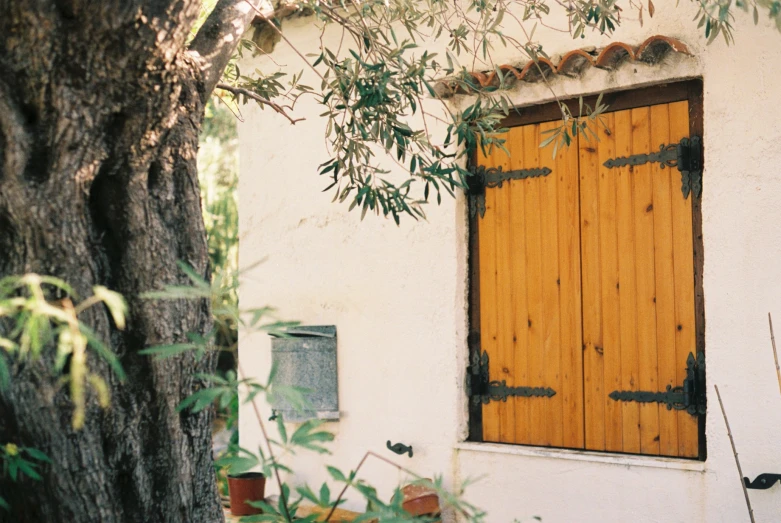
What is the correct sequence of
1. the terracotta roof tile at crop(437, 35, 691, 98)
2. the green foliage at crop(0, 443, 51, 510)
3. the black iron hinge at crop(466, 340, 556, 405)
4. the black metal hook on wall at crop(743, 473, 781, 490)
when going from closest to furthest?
the green foliage at crop(0, 443, 51, 510), the black metal hook on wall at crop(743, 473, 781, 490), the terracotta roof tile at crop(437, 35, 691, 98), the black iron hinge at crop(466, 340, 556, 405)

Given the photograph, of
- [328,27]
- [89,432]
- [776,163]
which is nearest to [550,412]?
[776,163]

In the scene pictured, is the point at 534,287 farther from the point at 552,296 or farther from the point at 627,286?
the point at 627,286

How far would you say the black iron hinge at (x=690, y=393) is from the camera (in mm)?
4582

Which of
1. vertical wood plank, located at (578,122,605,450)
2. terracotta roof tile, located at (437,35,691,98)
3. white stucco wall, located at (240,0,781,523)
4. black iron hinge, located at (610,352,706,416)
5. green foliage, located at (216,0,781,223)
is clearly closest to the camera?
green foliage, located at (216,0,781,223)

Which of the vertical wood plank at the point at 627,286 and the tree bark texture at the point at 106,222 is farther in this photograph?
the vertical wood plank at the point at 627,286

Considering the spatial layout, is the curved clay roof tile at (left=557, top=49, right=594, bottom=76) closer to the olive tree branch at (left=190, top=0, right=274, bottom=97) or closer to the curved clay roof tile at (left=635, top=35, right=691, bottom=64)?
the curved clay roof tile at (left=635, top=35, right=691, bottom=64)

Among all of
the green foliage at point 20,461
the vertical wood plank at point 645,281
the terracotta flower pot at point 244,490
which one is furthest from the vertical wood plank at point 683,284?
Answer: the green foliage at point 20,461

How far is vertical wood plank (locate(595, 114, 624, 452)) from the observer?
192 inches

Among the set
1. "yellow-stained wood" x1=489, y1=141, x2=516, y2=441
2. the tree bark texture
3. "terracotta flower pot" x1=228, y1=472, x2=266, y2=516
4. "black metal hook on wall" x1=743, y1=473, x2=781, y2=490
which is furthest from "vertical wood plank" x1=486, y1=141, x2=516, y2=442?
the tree bark texture

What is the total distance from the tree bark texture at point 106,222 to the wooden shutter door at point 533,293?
3.03m

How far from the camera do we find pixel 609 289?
4.91m

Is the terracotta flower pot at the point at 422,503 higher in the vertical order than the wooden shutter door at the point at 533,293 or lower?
lower

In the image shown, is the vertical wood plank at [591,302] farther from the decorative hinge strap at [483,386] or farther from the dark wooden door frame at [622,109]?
the decorative hinge strap at [483,386]

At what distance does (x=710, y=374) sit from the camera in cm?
444
